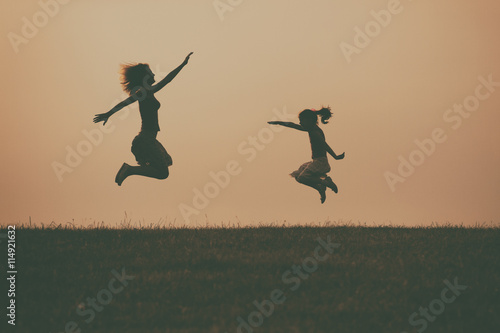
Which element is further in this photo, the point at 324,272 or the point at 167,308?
the point at 324,272

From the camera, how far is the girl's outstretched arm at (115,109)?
1113cm

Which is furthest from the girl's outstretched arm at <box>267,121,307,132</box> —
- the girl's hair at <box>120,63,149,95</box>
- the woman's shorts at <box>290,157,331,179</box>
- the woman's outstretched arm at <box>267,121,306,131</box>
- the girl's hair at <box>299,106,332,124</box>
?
the girl's hair at <box>120,63,149,95</box>

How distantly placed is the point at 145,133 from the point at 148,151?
377 mm

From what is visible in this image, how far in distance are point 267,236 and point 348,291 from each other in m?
3.13

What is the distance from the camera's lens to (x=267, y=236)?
12203 mm

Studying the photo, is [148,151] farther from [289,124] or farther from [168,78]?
[289,124]

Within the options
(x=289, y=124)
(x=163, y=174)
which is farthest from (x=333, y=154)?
(x=163, y=174)

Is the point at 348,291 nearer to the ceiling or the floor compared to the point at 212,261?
nearer to the floor

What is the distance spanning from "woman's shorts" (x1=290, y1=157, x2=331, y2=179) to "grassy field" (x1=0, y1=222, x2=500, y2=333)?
1.49 m

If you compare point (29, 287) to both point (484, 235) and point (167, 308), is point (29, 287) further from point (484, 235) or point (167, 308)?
point (484, 235)

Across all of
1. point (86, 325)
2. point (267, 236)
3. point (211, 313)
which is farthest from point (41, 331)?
point (267, 236)

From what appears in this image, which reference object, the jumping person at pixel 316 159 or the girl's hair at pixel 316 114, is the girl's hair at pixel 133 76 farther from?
the girl's hair at pixel 316 114

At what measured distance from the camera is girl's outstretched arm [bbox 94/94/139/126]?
1113 cm

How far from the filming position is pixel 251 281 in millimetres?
9570
